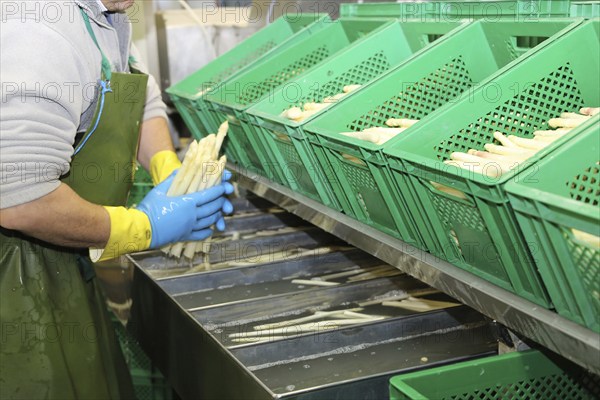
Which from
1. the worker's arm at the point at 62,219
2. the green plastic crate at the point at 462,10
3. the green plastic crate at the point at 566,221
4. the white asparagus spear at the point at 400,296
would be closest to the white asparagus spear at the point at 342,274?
the white asparagus spear at the point at 400,296

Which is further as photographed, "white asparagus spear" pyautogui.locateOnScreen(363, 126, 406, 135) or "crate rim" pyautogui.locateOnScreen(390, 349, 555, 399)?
"white asparagus spear" pyautogui.locateOnScreen(363, 126, 406, 135)

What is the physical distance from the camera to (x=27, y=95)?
2.00m

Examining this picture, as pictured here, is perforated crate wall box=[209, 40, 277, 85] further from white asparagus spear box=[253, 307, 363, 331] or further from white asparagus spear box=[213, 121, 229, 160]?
white asparagus spear box=[253, 307, 363, 331]

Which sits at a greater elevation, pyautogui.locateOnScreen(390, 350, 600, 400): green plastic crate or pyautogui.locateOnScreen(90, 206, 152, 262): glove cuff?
pyautogui.locateOnScreen(90, 206, 152, 262): glove cuff

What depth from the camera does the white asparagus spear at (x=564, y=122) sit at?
72.3 inches

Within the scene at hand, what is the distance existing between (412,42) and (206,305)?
1.13 meters

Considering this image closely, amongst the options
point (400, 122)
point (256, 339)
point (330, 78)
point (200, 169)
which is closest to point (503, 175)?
point (400, 122)

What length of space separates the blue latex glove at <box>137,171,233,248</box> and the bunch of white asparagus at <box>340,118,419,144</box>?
0.68 meters

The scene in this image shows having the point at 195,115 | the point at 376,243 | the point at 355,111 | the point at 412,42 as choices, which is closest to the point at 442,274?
the point at 376,243

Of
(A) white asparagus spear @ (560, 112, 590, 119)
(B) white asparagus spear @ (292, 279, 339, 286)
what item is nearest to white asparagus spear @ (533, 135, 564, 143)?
(A) white asparagus spear @ (560, 112, 590, 119)

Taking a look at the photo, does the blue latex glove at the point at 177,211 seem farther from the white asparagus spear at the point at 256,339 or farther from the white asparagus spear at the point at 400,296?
the white asparagus spear at the point at 400,296

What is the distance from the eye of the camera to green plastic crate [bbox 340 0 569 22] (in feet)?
6.95

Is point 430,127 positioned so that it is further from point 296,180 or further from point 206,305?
point 206,305

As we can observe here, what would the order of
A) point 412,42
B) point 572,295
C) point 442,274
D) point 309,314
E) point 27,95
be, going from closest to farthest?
point 572,295 < point 442,274 < point 27,95 < point 309,314 < point 412,42
